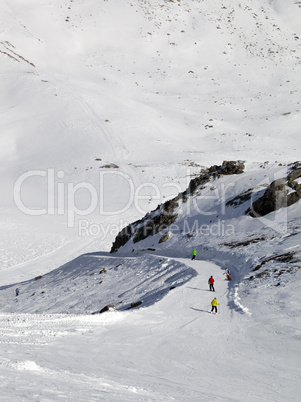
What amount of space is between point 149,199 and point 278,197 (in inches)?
980

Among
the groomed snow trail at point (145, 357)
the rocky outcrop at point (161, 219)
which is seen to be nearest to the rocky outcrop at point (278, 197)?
the rocky outcrop at point (161, 219)

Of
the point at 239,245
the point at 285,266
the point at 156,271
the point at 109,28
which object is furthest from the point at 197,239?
the point at 109,28

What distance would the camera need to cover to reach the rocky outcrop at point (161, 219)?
35053 mm

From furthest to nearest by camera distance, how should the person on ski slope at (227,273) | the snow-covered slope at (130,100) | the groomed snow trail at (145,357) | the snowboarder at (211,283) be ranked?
the snow-covered slope at (130,100)
the person on ski slope at (227,273)
the snowboarder at (211,283)
the groomed snow trail at (145,357)

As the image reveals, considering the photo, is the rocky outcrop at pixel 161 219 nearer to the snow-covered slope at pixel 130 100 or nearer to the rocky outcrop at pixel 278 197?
the snow-covered slope at pixel 130 100

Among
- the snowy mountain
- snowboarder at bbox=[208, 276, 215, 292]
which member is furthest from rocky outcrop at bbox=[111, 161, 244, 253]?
snowboarder at bbox=[208, 276, 215, 292]

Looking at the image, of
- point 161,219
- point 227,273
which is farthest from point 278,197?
point 161,219

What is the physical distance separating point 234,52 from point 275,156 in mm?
57539

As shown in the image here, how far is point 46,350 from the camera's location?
36.3ft

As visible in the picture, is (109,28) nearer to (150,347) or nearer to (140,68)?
(140,68)

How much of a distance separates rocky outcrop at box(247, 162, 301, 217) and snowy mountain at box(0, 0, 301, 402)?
0.46 feet

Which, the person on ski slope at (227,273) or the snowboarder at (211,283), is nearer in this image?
the snowboarder at (211,283)

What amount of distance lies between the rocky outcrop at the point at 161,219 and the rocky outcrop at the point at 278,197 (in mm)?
7759

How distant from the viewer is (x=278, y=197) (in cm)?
3008
